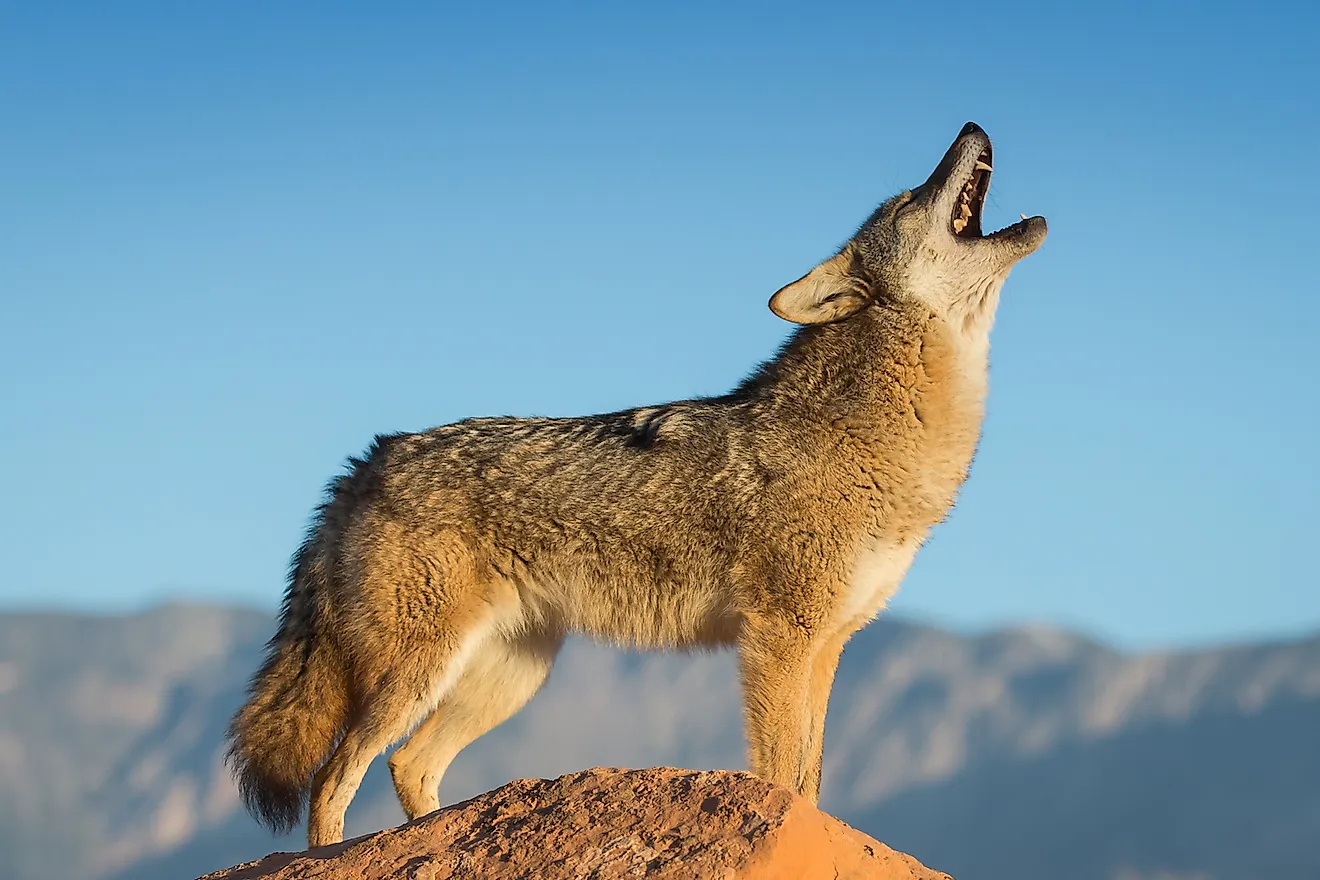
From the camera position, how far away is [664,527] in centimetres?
878

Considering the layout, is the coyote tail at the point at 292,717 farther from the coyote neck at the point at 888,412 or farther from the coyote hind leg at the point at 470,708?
the coyote neck at the point at 888,412

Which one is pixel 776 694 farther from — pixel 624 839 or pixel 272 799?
pixel 272 799

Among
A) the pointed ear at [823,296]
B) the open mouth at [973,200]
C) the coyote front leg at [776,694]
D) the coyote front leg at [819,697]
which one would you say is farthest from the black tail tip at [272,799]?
the open mouth at [973,200]

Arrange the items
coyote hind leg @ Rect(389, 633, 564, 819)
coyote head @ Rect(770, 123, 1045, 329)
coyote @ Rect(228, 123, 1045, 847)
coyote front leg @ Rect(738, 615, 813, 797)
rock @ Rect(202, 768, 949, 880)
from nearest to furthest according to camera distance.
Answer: rock @ Rect(202, 768, 949, 880) → coyote front leg @ Rect(738, 615, 813, 797) → coyote @ Rect(228, 123, 1045, 847) → coyote head @ Rect(770, 123, 1045, 329) → coyote hind leg @ Rect(389, 633, 564, 819)

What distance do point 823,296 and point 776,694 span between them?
8.15 feet

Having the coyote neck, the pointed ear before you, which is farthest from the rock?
the pointed ear

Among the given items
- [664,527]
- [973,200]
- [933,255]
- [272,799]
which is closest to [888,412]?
[933,255]

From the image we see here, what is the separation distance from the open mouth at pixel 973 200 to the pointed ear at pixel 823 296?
0.72m

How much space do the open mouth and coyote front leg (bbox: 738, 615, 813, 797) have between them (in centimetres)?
276

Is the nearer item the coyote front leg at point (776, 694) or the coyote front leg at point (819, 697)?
the coyote front leg at point (776, 694)

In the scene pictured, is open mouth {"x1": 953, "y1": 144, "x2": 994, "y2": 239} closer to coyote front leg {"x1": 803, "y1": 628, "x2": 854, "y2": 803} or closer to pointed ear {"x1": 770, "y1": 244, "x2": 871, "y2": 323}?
pointed ear {"x1": 770, "y1": 244, "x2": 871, "y2": 323}

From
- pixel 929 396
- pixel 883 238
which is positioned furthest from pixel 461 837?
pixel 883 238

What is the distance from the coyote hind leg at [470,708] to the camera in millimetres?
9234

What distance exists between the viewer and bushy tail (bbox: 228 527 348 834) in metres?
8.88
